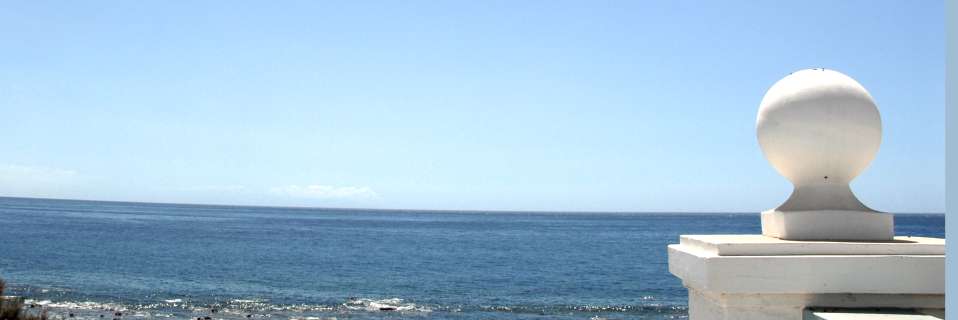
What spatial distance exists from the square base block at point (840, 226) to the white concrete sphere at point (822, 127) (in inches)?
9.0

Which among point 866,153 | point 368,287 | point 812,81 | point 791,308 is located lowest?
point 368,287

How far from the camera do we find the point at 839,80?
14.7 feet

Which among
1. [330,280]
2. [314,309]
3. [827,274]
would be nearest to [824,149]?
[827,274]

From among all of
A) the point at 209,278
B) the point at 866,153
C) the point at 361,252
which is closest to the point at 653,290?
the point at 209,278

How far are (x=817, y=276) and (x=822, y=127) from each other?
89 cm

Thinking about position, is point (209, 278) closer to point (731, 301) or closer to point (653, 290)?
point (653, 290)

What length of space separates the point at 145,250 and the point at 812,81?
183 feet

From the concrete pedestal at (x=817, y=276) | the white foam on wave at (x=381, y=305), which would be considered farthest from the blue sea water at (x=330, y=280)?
the concrete pedestal at (x=817, y=276)

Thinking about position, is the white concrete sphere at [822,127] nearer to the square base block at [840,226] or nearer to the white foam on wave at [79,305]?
the square base block at [840,226]

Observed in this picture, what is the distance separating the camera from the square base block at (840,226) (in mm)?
4398

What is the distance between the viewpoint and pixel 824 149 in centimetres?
443

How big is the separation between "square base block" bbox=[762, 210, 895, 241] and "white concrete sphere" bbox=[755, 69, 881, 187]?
0.23 metres

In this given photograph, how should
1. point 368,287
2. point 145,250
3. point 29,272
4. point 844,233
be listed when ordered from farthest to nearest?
point 145,250 < point 29,272 < point 368,287 < point 844,233

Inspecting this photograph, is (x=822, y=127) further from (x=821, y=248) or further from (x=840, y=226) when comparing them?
(x=821, y=248)
